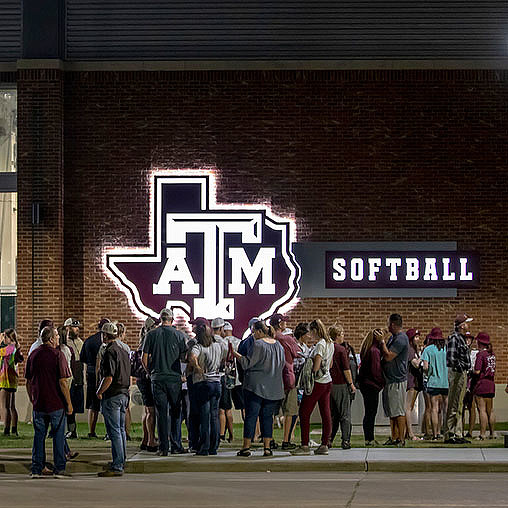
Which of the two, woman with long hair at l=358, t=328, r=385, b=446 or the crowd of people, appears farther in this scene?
woman with long hair at l=358, t=328, r=385, b=446

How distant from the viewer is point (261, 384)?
16734mm

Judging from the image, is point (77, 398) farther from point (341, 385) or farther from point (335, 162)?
point (335, 162)

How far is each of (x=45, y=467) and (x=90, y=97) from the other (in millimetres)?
10256

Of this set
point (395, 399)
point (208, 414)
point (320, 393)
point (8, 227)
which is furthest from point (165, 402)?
point (8, 227)

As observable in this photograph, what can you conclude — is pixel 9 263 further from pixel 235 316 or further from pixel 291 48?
pixel 291 48

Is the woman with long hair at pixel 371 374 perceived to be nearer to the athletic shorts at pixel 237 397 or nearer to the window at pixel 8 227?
the athletic shorts at pixel 237 397

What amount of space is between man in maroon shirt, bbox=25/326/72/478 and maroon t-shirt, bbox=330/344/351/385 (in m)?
4.33

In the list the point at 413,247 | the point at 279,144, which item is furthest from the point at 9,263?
the point at 413,247

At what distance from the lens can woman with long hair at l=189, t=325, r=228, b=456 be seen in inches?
668

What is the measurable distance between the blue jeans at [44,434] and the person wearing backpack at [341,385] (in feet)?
14.4

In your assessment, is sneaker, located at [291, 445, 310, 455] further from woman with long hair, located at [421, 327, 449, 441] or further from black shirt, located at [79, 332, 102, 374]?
black shirt, located at [79, 332, 102, 374]


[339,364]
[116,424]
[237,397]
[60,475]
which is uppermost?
[339,364]

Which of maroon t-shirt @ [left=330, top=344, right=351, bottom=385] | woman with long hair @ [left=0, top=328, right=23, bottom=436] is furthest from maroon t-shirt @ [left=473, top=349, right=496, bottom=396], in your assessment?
woman with long hair @ [left=0, top=328, right=23, bottom=436]

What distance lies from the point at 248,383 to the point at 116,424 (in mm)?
2193
